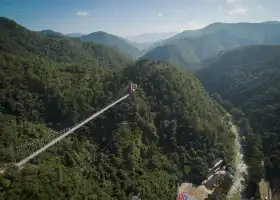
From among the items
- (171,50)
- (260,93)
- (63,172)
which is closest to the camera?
(63,172)

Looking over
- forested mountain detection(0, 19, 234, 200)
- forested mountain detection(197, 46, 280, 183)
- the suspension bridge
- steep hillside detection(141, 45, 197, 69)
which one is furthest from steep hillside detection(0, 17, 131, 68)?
steep hillside detection(141, 45, 197, 69)

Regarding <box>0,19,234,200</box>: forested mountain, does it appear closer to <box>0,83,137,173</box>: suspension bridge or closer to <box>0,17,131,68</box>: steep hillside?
<box>0,83,137,173</box>: suspension bridge

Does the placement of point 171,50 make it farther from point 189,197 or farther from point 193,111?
point 189,197

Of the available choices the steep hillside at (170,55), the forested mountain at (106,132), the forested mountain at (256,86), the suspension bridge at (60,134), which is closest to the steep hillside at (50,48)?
the forested mountain at (106,132)

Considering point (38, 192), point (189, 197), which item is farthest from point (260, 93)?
point (38, 192)

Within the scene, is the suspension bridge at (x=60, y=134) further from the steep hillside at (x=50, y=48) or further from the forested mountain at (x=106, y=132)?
the steep hillside at (x=50, y=48)

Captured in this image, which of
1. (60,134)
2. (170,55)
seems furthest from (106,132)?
(170,55)
